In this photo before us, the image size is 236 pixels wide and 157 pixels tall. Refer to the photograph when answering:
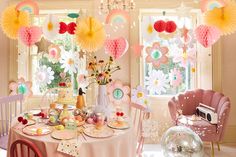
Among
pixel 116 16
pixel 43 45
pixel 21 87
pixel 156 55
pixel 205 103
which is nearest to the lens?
pixel 116 16

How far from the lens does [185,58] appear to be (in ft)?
13.3

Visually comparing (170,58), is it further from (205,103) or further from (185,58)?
(205,103)

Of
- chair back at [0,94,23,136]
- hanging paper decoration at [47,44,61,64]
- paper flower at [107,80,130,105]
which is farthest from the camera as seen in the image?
hanging paper decoration at [47,44,61,64]

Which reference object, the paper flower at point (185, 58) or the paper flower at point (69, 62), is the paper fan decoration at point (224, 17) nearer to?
the paper flower at point (185, 58)

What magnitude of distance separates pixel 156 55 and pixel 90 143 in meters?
2.40

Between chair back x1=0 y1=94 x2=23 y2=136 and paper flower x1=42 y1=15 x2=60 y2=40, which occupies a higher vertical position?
paper flower x1=42 y1=15 x2=60 y2=40

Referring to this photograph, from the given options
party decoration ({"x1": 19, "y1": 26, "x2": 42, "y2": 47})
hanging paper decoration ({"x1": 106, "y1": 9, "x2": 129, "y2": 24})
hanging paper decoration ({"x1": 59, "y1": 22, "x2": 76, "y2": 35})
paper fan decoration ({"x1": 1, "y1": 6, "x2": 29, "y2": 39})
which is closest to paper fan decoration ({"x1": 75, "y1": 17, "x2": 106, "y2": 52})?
hanging paper decoration ({"x1": 106, "y1": 9, "x2": 129, "y2": 24})

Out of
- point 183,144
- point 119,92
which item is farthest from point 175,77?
point 183,144

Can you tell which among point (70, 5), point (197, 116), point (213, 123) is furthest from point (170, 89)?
point (70, 5)

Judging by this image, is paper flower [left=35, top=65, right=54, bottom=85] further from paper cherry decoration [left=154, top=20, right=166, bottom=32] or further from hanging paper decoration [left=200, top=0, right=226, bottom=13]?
hanging paper decoration [left=200, top=0, right=226, bottom=13]

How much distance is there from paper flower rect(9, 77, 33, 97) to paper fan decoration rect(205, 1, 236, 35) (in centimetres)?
295

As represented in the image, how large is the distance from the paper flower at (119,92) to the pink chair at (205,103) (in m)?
0.75

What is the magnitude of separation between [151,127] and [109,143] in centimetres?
201

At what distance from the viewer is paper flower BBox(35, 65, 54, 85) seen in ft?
13.9
